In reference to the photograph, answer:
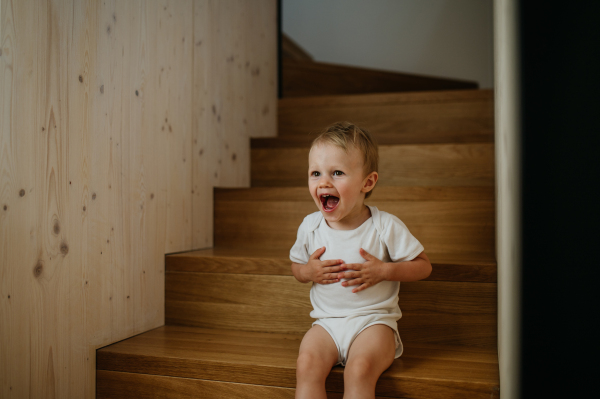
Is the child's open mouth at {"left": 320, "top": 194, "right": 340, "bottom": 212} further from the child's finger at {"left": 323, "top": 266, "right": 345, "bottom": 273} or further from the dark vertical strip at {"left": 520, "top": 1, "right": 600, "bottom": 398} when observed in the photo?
the dark vertical strip at {"left": 520, "top": 1, "right": 600, "bottom": 398}

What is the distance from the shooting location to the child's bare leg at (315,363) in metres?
0.98

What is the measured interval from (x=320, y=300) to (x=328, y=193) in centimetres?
27

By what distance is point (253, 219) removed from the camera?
180 cm

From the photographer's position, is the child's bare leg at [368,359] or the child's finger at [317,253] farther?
the child's finger at [317,253]

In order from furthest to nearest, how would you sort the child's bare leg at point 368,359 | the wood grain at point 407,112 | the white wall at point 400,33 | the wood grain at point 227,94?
1. the white wall at point 400,33
2. the wood grain at point 407,112
3. the wood grain at point 227,94
4. the child's bare leg at point 368,359

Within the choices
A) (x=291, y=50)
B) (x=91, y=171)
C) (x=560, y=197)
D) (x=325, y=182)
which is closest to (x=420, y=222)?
(x=325, y=182)

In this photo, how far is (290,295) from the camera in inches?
54.2

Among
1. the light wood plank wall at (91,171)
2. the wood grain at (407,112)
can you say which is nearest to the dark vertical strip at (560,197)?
the light wood plank wall at (91,171)

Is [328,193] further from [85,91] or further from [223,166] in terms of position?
[223,166]

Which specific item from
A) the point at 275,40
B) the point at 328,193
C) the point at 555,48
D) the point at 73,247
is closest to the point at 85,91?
the point at 73,247

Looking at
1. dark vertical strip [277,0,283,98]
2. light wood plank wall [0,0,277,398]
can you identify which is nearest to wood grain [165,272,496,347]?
light wood plank wall [0,0,277,398]

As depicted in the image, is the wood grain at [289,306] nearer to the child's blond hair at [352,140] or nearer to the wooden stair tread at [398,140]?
the child's blond hair at [352,140]

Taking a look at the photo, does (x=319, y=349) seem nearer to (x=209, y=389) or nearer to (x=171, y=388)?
(x=209, y=389)

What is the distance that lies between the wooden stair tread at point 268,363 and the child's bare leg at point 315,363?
4 centimetres
